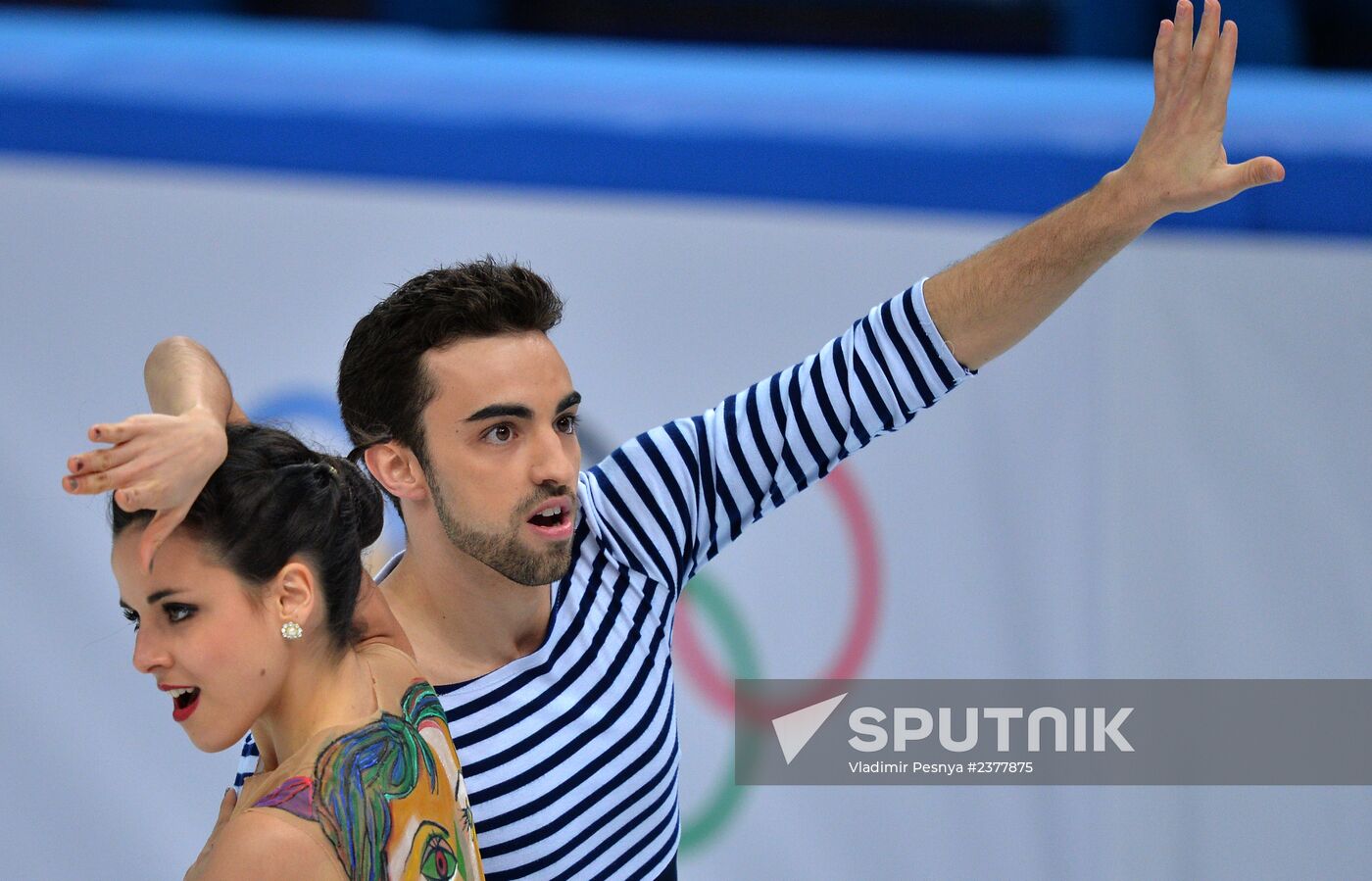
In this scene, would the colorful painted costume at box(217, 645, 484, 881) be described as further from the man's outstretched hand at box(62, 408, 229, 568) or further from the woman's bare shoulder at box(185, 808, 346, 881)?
the man's outstretched hand at box(62, 408, 229, 568)

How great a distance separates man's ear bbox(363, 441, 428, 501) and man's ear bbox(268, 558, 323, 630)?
351mm

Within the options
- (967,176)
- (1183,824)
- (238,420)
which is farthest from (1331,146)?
(238,420)

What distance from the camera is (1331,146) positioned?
2.71 metres

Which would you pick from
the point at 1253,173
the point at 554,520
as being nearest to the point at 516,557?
the point at 554,520

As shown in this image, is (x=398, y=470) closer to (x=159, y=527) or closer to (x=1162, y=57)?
(x=159, y=527)

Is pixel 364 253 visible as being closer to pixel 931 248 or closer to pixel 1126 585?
pixel 931 248

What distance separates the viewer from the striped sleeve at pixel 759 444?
1.78m

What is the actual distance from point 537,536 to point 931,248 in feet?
4.24

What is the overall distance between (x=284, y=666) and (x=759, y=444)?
0.73 meters

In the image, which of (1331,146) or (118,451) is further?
(1331,146)

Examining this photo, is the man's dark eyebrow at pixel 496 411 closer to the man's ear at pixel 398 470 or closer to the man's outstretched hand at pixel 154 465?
the man's ear at pixel 398 470

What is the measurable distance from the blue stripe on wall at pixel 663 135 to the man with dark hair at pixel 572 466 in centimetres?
93

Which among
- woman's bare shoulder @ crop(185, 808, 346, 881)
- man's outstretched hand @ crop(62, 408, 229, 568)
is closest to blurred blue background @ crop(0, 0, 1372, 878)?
man's outstretched hand @ crop(62, 408, 229, 568)

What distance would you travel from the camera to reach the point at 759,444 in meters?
1.86
